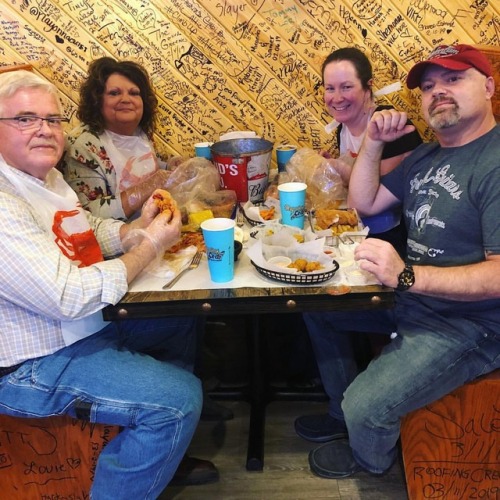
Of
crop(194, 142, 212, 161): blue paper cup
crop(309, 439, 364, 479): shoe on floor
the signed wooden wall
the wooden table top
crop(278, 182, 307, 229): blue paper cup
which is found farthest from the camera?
the signed wooden wall

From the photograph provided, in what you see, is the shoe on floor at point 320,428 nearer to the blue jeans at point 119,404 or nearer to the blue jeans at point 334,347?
the blue jeans at point 334,347

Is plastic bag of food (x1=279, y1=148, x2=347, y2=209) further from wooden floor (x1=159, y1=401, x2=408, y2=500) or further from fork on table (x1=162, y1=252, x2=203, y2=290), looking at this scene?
wooden floor (x1=159, y1=401, x2=408, y2=500)

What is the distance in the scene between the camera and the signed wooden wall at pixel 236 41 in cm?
253

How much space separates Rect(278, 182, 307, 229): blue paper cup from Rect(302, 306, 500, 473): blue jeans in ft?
1.65

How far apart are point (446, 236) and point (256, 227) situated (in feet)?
2.08

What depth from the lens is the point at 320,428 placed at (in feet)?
6.43

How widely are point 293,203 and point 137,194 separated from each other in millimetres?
714

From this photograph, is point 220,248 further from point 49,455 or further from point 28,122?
point 49,455

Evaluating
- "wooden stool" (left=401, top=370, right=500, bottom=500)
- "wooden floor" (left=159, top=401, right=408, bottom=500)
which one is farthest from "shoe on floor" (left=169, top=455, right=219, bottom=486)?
"wooden stool" (left=401, top=370, right=500, bottom=500)

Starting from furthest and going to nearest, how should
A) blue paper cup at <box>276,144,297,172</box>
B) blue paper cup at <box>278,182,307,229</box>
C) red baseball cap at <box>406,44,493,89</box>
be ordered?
blue paper cup at <box>276,144,297,172</box>, blue paper cup at <box>278,182,307,229</box>, red baseball cap at <box>406,44,493,89</box>

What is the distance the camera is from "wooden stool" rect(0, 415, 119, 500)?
57.9 inches

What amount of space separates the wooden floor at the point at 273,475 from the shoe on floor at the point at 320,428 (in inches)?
1.3

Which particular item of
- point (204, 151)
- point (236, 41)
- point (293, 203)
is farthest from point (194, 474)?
point (236, 41)

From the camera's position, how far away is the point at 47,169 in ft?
4.90
